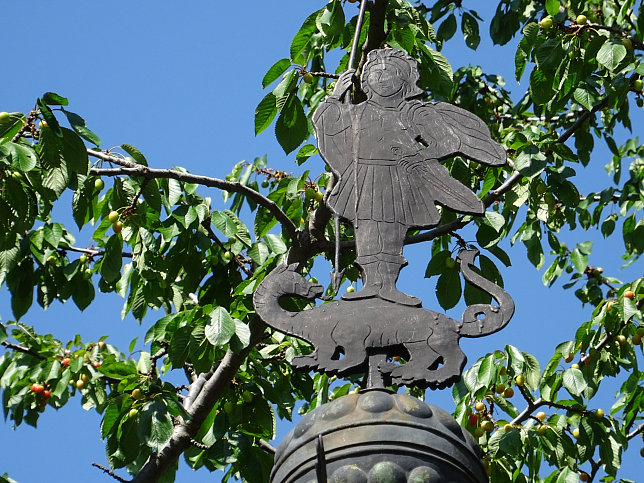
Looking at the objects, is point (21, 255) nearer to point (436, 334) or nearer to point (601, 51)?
point (601, 51)

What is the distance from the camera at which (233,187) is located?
5.27 metres

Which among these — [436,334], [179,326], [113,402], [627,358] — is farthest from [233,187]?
[436,334]

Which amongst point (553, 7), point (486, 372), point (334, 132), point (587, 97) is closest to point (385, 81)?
point (334, 132)

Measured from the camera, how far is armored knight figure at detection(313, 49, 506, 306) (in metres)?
2.67

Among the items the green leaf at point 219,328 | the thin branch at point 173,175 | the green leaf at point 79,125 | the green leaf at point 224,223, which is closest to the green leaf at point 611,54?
the thin branch at point 173,175

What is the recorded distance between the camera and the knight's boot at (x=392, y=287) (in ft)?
8.23

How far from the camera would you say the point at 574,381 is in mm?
5449

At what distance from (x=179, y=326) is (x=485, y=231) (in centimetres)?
163

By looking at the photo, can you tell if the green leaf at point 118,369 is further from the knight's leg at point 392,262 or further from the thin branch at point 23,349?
the knight's leg at point 392,262

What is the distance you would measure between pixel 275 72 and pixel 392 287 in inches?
116

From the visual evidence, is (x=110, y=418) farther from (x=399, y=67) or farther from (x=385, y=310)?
(x=385, y=310)

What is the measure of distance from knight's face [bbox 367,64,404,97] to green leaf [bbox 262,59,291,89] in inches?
91.7

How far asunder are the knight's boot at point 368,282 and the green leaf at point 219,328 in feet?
7.52

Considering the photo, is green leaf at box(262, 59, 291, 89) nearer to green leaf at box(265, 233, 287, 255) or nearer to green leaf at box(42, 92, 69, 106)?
green leaf at box(265, 233, 287, 255)
